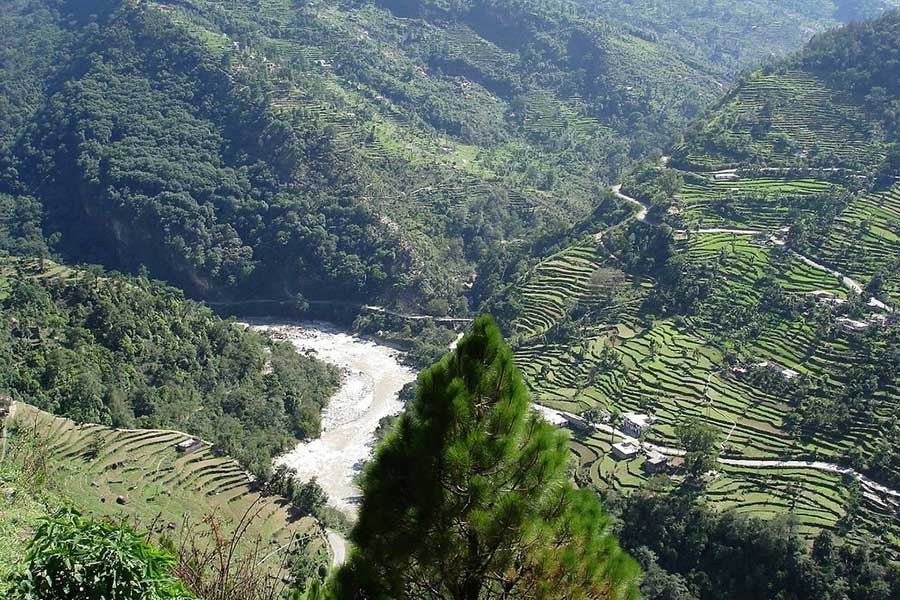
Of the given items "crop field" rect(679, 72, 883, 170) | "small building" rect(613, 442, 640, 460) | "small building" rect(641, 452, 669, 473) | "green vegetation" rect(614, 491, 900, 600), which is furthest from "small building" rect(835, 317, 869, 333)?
"crop field" rect(679, 72, 883, 170)

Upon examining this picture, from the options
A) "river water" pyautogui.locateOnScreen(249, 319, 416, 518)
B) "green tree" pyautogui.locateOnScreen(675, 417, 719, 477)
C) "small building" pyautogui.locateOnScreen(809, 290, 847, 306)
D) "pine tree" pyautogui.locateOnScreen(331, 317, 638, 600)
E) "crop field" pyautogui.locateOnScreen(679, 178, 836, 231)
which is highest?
"pine tree" pyautogui.locateOnScreen(331, 317, 638, 600)

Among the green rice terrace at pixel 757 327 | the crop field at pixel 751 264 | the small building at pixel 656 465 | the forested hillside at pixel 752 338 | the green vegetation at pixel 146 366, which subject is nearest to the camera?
the forested hillside at pixel 752 338

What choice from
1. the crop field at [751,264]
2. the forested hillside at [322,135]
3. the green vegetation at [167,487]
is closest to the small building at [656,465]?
the green vegetation at [167,487]

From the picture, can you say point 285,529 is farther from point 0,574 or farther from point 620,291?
point 620,291

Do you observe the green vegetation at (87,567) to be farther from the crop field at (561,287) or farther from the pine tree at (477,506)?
the crop field at (561,287)

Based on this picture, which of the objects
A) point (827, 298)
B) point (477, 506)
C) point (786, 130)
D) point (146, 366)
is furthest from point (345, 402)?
point (786, 130)

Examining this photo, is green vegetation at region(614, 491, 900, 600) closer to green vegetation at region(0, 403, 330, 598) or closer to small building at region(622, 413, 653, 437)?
small building at region(622, 413, 653, 437)
